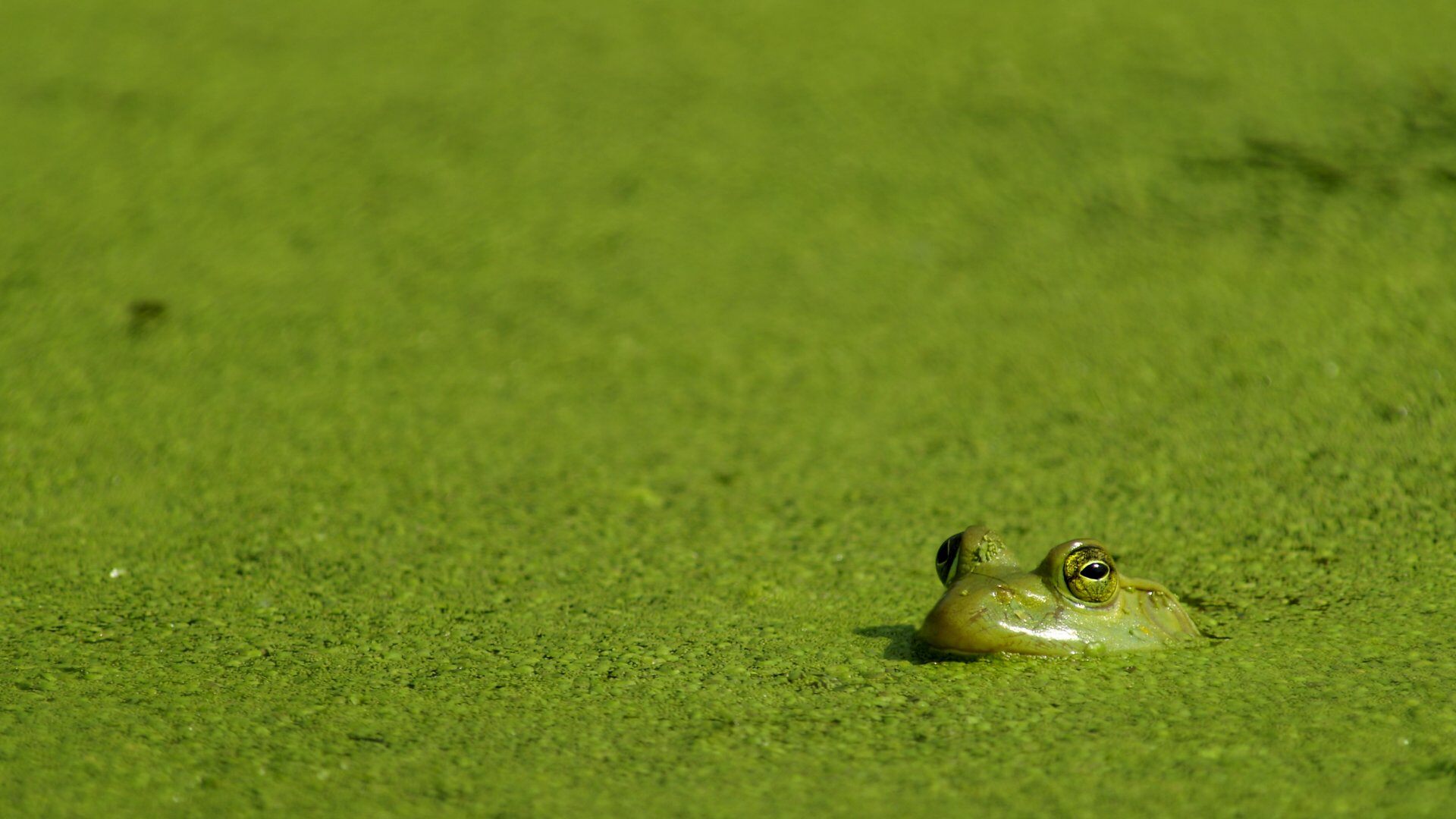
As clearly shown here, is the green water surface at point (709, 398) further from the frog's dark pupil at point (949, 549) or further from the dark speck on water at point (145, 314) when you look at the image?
the frog's dark pupil at point (949, 549)

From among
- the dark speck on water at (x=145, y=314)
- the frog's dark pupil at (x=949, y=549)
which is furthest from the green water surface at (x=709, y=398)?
the frog's dark pupil at (x=949, y=549)

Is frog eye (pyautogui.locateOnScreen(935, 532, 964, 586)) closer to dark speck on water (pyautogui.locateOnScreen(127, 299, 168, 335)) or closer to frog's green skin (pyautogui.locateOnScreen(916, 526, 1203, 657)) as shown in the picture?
frog's green skin (pyautogui.locateOnScreen(916, 526, 1203, 657))

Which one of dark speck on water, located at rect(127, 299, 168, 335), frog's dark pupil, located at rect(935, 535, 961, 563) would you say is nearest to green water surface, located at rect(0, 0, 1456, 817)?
dark speck on water, located at rect(127, 299, 168, 335)

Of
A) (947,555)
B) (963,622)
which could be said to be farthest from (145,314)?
(963,622)

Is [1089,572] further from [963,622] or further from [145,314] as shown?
[145,314]

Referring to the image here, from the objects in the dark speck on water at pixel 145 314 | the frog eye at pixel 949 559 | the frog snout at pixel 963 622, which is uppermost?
the dark speck on water at pixel 145 314

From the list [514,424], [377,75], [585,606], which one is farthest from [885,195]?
[585,606]
